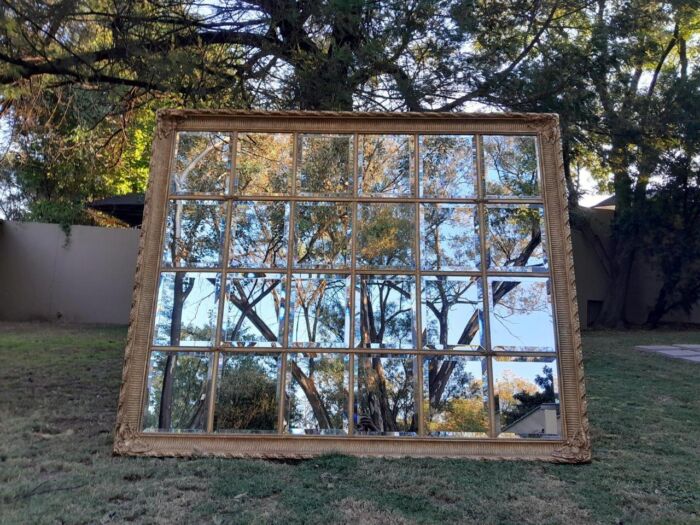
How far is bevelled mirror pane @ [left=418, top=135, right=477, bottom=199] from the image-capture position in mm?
2521

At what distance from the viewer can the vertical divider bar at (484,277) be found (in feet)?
7.34

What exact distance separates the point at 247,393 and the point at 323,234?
2.66 ft

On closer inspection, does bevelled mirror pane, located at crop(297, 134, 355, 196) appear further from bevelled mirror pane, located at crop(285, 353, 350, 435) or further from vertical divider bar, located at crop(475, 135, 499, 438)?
bevelled mirror pane, located at crop(285, 353, 350, 435)

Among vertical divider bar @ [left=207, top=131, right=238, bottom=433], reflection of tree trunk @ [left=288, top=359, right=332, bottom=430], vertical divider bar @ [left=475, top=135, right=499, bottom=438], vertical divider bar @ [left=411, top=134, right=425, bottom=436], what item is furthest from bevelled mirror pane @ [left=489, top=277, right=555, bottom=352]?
vertical divider bar @ [left=207, top=131, right=238, bottom=433]

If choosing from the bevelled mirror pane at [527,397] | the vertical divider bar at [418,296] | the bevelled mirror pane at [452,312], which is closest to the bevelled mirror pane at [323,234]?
the vertical divider bar at [418,296]

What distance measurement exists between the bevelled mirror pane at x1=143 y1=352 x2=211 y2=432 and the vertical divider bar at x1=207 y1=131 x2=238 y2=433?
23 millimetres

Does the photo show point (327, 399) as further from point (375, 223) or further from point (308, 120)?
point (308, 120)

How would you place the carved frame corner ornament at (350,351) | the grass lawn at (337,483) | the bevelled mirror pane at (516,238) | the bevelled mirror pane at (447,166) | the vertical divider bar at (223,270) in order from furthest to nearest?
the bevelled mirror pane at (447,166), the bevelled mirror pane at (516,238), the vertical divider bar at (223,270), the carved frame corner ornament at (350,351), the grass lawn at (337,483)

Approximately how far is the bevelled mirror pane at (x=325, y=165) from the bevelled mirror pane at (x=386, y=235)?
16 centimetres

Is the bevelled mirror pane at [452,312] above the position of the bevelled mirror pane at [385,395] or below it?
above

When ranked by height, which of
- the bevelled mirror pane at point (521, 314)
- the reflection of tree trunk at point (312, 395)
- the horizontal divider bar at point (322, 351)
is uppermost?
the bevelled mirror pane at point (521, 314)

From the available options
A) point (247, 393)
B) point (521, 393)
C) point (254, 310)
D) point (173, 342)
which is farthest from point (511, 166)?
point (173, 342)

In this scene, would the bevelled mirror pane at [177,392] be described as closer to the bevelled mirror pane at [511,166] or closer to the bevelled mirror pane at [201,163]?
the bevelled mirror pane at [201,163]

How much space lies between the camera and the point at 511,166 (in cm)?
253
